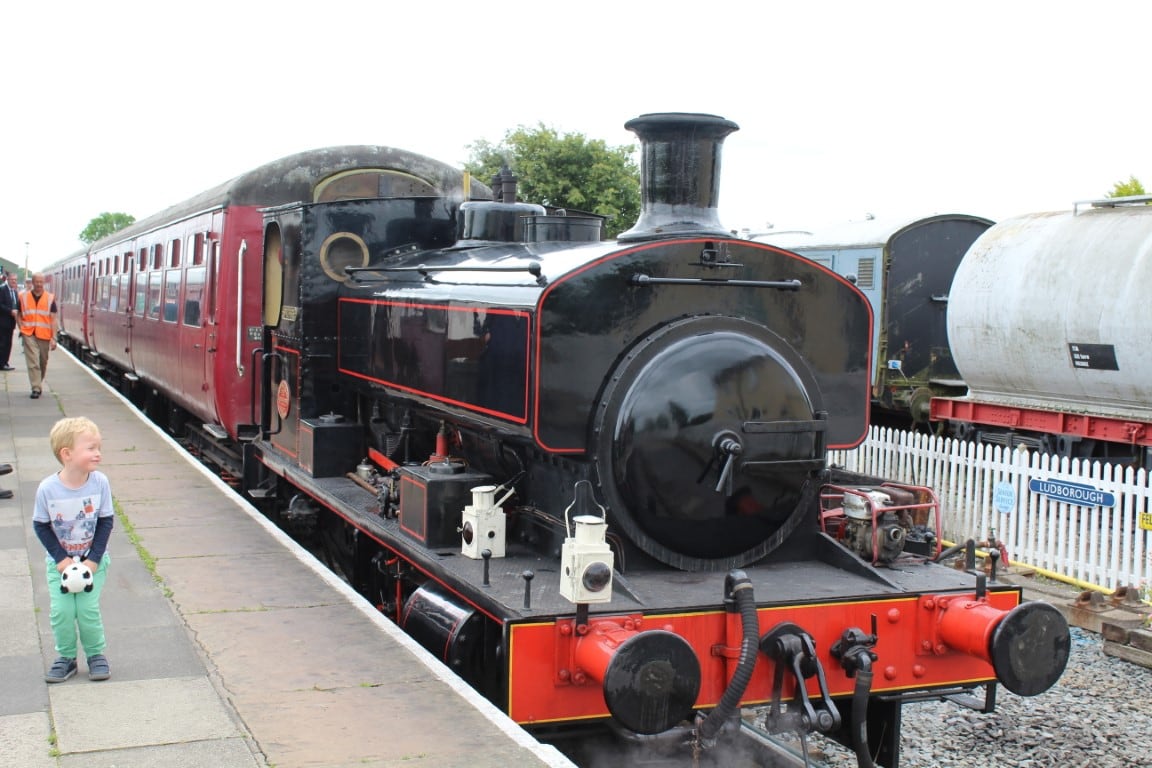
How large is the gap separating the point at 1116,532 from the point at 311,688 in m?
6.45

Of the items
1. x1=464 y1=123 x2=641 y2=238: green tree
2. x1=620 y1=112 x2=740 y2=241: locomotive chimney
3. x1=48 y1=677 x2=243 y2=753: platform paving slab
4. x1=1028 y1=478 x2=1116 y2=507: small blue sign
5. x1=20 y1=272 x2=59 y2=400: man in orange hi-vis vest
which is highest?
x1=464 y1=123 x2=641 y2=238: green tree

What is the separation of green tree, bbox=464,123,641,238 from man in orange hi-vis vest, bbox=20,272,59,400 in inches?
781

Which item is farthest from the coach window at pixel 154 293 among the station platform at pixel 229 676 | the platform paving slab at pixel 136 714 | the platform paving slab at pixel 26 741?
the platform paving slab at pixel 26 741

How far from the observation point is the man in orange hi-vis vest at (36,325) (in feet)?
51.1

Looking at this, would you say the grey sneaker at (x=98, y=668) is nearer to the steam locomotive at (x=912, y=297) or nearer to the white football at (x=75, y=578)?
the white football at (x=75, y=578)

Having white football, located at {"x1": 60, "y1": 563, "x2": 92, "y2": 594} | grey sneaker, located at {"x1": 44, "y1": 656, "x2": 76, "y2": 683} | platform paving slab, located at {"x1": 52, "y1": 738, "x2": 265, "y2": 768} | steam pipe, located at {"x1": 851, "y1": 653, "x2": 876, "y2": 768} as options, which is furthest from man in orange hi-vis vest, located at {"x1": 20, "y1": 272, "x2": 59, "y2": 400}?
steam pipe, located at {"x1": 851, "y1": 653, "x2": 876, "y2": 768}

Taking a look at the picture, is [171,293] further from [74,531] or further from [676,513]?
[676,513]

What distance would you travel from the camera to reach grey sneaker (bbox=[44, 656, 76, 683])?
15.0 feet

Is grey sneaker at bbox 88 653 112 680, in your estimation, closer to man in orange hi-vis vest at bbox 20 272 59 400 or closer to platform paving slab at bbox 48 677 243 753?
platform paving slab at bbox 48 677 243 753

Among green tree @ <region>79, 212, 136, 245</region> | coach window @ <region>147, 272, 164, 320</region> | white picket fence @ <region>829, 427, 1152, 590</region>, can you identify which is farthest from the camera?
green tree @ <region>79, 212, 136, 245</region>

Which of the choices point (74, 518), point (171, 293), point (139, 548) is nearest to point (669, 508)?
point (74, 518)

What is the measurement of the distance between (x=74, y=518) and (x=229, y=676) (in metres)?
0.90

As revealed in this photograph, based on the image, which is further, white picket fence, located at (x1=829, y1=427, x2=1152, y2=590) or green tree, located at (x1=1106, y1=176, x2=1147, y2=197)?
green tree, located at (x1=1106, y1=176, x2=1147, y2=197)

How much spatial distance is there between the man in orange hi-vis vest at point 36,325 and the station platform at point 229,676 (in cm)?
Result: 879
